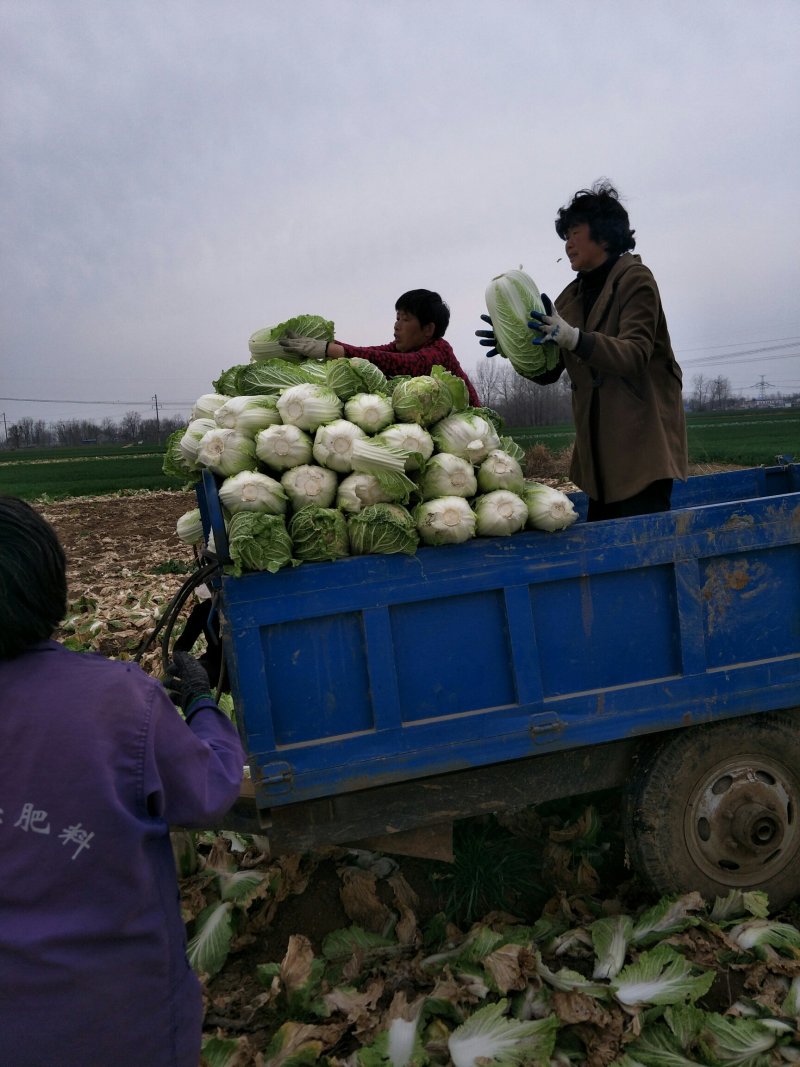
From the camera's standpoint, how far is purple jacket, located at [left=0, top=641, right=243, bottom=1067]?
1.65m

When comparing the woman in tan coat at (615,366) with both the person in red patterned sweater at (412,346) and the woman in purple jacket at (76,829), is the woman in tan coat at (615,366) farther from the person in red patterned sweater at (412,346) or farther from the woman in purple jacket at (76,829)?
the woman in purple jacket at (76,829)

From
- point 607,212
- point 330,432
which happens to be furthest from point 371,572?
point 607,212

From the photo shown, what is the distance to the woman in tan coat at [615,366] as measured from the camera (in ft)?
11.4

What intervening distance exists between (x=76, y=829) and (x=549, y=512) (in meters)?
1.93

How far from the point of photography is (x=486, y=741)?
303 cm

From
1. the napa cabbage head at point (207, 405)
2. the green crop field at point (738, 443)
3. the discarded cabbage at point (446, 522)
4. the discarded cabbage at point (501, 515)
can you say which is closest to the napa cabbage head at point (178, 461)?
the napa cabbage head at point (207, 405)

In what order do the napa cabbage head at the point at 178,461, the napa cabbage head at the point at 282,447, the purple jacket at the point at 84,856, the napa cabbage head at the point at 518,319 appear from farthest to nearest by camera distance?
the napa cabbage head at the point at 518,319
the napa cabbage head at the point at 178,461
the napa cabbage head at the point at 282,447
the purple jacket at the point at 84,856

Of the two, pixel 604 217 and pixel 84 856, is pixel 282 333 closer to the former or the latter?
pixel 604 217

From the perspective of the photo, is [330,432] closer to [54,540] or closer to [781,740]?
[54,540]

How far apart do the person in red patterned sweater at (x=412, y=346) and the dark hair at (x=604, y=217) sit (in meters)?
0.88

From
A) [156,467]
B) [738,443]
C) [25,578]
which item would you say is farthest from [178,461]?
[156,467]

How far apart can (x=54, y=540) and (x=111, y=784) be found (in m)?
0.53

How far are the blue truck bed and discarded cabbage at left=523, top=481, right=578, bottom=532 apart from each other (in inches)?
1.9

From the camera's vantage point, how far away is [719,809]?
3.36 meters
